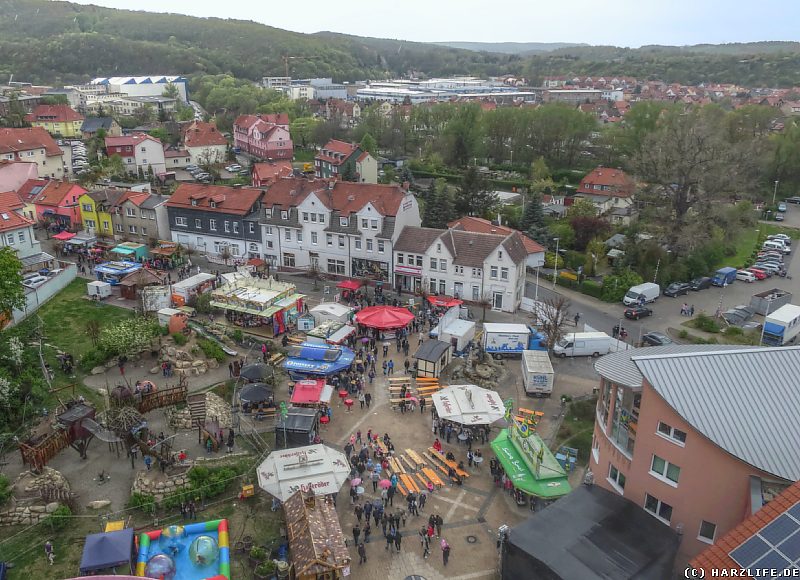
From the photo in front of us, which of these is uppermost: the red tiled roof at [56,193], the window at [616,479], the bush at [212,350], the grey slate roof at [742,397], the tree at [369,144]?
the grey slate roof at [742,397]

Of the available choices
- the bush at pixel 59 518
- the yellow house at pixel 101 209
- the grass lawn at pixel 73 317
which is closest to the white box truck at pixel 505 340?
the bush at pixel 59 518

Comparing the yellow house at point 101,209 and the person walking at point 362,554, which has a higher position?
the yellow house at point 101,209

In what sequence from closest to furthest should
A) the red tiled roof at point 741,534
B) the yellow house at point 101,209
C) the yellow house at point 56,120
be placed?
the red tiled roof at point 741,534 → the yellow house at point 101,209 → the yellow house at point 56,120

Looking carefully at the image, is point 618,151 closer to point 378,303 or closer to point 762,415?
point 378,303

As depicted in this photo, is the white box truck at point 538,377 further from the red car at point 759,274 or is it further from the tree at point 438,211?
the red car at point 759,274

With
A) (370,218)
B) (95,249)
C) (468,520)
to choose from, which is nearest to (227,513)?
(468,520)

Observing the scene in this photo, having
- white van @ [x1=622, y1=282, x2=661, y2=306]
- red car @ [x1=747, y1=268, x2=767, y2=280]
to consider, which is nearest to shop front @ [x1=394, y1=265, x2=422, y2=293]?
white van @ [x1=622, y1=282, x2=661, y2=306]

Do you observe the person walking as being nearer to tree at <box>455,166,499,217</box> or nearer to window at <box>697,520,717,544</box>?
window at <box>697,520,717,544</box>
